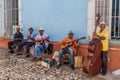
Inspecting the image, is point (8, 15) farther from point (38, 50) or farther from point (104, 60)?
point (104, 60)

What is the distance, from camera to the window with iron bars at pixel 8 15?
11.1 metres

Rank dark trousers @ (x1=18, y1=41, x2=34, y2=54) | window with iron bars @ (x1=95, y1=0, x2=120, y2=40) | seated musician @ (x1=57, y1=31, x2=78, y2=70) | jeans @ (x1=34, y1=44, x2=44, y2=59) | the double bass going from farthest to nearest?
dark trousers @ (x1=18, y1=41, x2=34, y2=54) < jeans @ (x1=34, y1=44, x2=44, y2=59) < seated musician @ (x1=57, y1=31, x2=78, y2=70) < window with iron bars @ (x1=95, y1=0, x2=120, y2=40) < the double bass

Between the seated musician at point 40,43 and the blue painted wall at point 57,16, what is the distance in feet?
1.06

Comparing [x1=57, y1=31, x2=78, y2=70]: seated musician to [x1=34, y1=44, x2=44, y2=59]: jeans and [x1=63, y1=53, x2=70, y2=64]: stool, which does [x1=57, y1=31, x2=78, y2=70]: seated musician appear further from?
[x1=34, y1=44, x2=44, y2=59]: jeans

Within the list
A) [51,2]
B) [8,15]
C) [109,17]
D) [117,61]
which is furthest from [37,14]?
[117,61]

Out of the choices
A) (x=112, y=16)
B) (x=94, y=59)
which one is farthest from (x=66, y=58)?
(x=112, y=16)

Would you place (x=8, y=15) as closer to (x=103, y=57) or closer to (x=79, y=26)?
(x=79, y=26)

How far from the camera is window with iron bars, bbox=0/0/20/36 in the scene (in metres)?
11.1

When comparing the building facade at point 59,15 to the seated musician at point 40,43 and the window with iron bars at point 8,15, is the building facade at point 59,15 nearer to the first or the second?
the window with iron bars at point 8,15

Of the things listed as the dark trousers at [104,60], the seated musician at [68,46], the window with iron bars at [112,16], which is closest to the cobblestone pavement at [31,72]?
the dark trousers at [104,60]

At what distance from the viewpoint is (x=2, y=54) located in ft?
33.4

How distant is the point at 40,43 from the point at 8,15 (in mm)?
3263

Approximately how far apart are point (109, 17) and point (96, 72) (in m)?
1.67

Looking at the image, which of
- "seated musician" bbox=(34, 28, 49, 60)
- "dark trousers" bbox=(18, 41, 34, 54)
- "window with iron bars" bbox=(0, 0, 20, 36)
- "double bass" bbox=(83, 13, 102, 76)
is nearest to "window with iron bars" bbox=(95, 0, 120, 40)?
"double bass" bbox=(83, 13, 102, 76)
